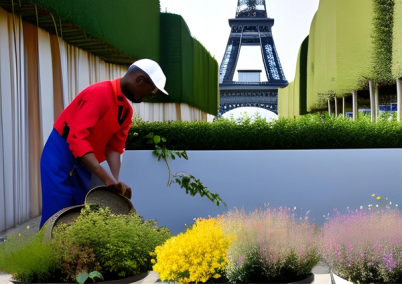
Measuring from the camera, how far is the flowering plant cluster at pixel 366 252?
1852mm

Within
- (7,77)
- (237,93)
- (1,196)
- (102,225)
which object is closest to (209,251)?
(102,225)

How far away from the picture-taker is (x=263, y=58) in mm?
42875

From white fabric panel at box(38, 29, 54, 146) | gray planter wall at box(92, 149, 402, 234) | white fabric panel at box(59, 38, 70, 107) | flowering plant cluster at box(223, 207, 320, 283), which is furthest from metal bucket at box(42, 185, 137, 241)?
white fabric panel at box(59, 38, 70, 107)

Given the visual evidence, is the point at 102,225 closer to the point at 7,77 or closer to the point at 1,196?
the point at 1,196

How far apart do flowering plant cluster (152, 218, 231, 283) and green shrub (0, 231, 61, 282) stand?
16.2 inches

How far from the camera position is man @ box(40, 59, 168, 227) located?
2.40m

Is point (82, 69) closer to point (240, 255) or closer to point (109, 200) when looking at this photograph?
point (109, 200)

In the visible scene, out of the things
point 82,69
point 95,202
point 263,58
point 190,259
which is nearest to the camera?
point 190,259

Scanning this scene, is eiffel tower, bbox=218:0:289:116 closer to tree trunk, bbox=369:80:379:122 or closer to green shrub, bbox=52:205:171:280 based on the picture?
tree trunk, bbox=369:80:379:122

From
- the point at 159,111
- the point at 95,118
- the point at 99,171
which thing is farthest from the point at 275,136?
the point at 159,111

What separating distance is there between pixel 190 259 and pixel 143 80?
46.4 inches

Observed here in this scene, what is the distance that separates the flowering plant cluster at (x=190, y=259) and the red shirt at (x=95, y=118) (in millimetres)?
938

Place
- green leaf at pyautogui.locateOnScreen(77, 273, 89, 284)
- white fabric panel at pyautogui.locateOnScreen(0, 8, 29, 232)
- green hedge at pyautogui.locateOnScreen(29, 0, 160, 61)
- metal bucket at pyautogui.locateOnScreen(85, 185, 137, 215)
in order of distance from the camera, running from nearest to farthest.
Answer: green leaf at pyautogui.locateOnScreen(77, 273, 89, 284) < metal bucket at pyautogui.locateOnScreen(85, 185, 137, 215) < white fabric panel at pyautogui.locateOnScreen(0, 8, 29, 232) < green hedge at pyautogui.locateOnScreen(29, 0, 160, 61)

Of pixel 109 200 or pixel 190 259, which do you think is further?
pixel 109 200
